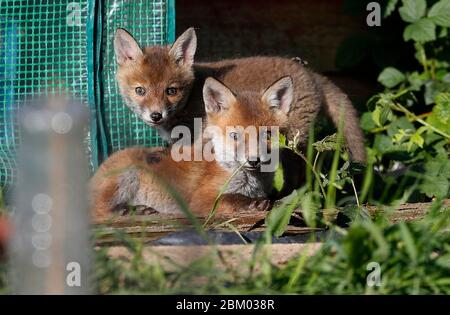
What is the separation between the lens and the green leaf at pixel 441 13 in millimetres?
7035

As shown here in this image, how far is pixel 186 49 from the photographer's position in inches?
256

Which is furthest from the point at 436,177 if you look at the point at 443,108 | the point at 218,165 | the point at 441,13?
the point at 441,13

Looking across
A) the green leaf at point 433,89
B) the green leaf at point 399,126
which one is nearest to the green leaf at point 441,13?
the green leaf at point 433,89

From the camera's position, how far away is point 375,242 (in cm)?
351

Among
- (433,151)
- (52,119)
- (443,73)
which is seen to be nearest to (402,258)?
(52,119)

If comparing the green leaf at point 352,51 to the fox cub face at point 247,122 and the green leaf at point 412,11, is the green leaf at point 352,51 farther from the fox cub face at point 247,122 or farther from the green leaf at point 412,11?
the fox cub face at point 247,122

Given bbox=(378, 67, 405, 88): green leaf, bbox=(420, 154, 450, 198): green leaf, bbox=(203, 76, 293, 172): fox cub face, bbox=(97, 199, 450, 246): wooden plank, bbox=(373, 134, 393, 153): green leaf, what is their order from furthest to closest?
bbox=(378, 67, 405, 88): green leaf
bbox=(373, 134, 393, 153): green leaf
bbox=(420, 154, 450, 198): green leaf
bbox=(203, 76, 293, 172): fox cub face
bbox=(97, 199, 450, 246): wooden plank

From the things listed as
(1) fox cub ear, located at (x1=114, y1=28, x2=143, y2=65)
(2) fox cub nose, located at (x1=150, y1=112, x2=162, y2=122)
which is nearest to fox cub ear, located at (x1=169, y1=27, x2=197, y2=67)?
(1) fox cub ear, located at (x1=114, y1=28, x2=143, y2=65)

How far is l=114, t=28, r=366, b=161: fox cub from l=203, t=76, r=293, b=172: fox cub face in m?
0.41

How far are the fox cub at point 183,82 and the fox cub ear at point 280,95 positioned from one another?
330 millimetres

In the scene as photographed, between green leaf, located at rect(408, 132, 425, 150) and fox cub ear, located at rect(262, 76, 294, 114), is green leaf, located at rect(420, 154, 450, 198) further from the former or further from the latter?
Result: fox cub ear, located at rect(262, 76, 294, 114)

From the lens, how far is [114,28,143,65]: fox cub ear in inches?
247

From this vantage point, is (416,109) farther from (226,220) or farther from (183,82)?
(226,220)
